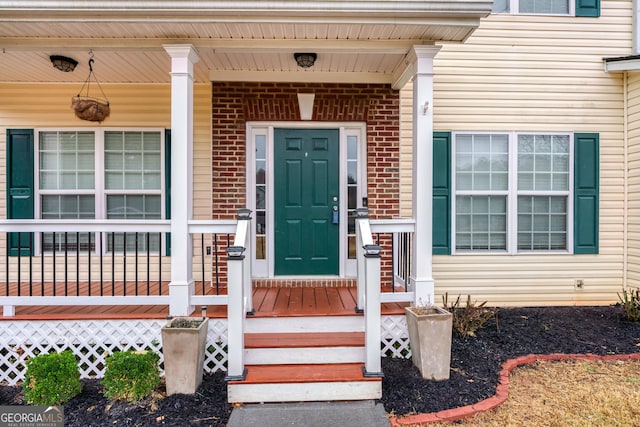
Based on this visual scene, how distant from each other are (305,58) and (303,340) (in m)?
2.80

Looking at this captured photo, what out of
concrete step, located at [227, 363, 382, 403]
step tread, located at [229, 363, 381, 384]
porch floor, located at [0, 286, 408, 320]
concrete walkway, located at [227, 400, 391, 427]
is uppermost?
porch floor, located at [0, 286, 408, 320]

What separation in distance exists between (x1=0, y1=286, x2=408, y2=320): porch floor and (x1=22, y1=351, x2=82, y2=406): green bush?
543 millimetres

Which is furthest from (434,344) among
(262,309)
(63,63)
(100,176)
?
(63,63)

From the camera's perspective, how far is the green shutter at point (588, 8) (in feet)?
17.2

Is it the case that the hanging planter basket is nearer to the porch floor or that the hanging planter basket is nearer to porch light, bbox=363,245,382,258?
the porch floor

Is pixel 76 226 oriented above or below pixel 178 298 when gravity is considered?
above

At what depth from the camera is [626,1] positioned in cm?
529

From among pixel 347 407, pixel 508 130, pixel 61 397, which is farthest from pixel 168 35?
pixel 508 130

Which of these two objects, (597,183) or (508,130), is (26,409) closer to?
(508,130)

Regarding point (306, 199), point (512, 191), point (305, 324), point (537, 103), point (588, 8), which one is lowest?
point (305, 324)

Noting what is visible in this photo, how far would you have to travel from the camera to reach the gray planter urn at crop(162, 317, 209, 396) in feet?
10.2

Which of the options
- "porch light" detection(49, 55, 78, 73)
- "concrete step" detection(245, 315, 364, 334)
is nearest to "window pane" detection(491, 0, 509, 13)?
"concrete step" detection(245, 315, 364, 334)

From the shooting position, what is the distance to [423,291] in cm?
381

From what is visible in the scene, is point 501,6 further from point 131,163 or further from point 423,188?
point 131,163
